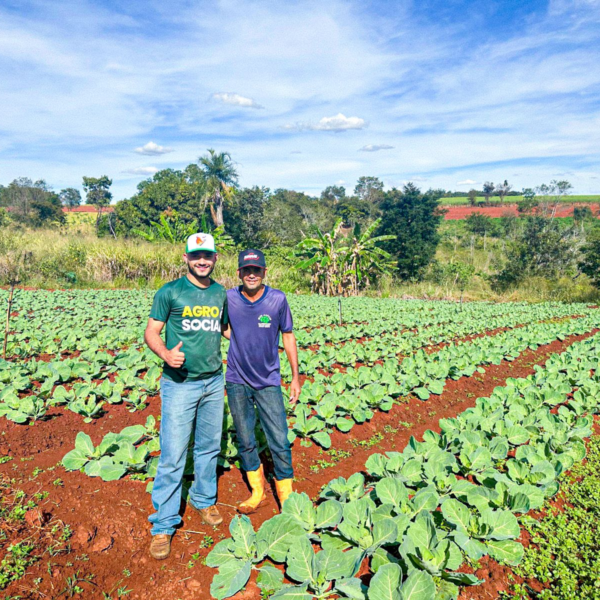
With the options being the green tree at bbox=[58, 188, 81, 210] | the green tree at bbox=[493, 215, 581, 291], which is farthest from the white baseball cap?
the green tree at bbox=[58, 188, 81, 210]

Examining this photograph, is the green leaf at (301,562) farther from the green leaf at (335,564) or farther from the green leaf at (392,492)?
the green leaf at (392,492)

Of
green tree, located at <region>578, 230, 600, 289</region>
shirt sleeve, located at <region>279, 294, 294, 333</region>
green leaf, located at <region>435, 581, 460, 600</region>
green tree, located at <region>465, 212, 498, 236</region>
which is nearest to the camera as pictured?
green leaf, located at <region>435, 581, 460, 600</region>

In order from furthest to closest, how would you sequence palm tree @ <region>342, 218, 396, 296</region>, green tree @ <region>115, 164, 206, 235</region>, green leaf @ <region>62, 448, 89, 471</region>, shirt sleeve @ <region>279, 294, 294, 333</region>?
1. green tree @ <region>115, 164, 206, 235</region>
2. palm tree @ <region>342, 218, 396, 296</region>
3. green leaf @ <region>62, 448, 89, 471</region>
4. shirt sleeve @ <region>279, 294, 294, 333</region>

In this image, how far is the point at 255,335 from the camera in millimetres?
3096

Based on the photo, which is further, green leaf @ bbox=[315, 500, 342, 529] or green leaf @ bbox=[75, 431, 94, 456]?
green leaf @ bbox=[75, 431, 94, 456]

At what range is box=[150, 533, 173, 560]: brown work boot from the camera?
9.28 feet

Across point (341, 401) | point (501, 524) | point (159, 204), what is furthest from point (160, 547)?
point (159, 204)

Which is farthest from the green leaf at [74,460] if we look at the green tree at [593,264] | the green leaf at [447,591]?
the green tree at [593,264]

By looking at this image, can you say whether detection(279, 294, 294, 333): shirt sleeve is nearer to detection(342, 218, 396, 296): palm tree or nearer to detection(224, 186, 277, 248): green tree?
detection(342, 218, 396, 296): palm tree

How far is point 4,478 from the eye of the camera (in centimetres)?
355

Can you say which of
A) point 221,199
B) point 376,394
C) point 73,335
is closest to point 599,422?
point 376,394

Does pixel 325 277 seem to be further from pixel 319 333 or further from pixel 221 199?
pixel 221 199

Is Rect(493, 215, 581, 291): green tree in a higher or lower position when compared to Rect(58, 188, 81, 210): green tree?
lower

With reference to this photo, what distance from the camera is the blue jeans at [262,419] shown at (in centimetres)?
320
